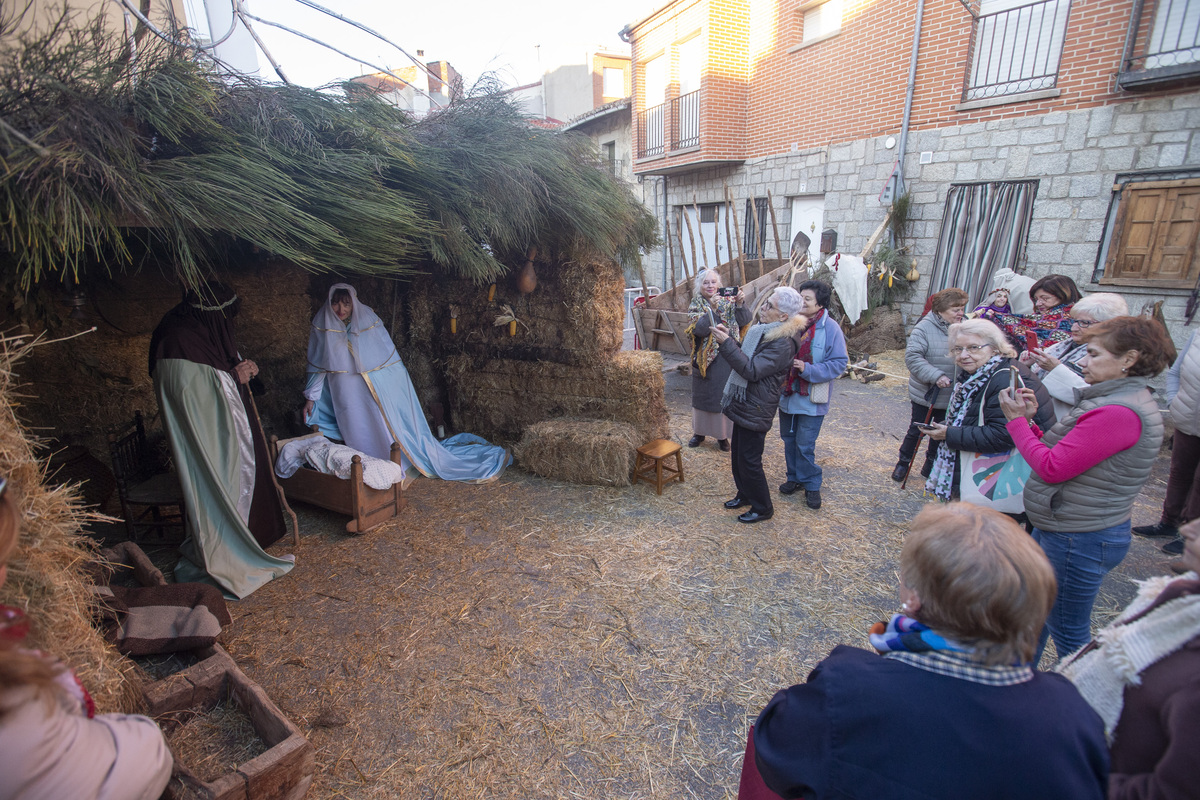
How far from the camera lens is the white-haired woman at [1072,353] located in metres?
3.11

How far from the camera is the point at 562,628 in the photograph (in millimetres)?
3199

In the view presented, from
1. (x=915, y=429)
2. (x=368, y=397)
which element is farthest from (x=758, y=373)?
(x=368, y=397)

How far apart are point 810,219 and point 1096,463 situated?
35.8 ft

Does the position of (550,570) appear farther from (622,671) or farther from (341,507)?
(341,507)

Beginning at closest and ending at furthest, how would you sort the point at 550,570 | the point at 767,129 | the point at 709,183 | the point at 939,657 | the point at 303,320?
the point at 939,657 < the point at 550,570 < the point at 303,320 < the point at 767,129 < the point at 709,183

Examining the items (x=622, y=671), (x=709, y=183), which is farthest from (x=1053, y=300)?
(x=709, y=183)

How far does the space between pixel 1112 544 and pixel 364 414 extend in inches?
196

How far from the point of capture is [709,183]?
48.6ft

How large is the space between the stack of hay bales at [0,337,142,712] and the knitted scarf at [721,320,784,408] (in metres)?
3.43

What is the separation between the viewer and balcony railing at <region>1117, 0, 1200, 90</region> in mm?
6555

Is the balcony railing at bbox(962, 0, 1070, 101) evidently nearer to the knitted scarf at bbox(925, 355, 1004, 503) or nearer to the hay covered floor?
the hay covered floor

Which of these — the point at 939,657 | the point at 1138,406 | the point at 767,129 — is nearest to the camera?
the point at 939,657

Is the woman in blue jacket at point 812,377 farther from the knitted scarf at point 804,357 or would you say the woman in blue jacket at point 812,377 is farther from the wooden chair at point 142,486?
the wooden chair at point 142,486

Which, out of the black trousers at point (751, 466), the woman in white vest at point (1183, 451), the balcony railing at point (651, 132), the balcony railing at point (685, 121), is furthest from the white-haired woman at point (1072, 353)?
the balcony railing at point (651, 132)
